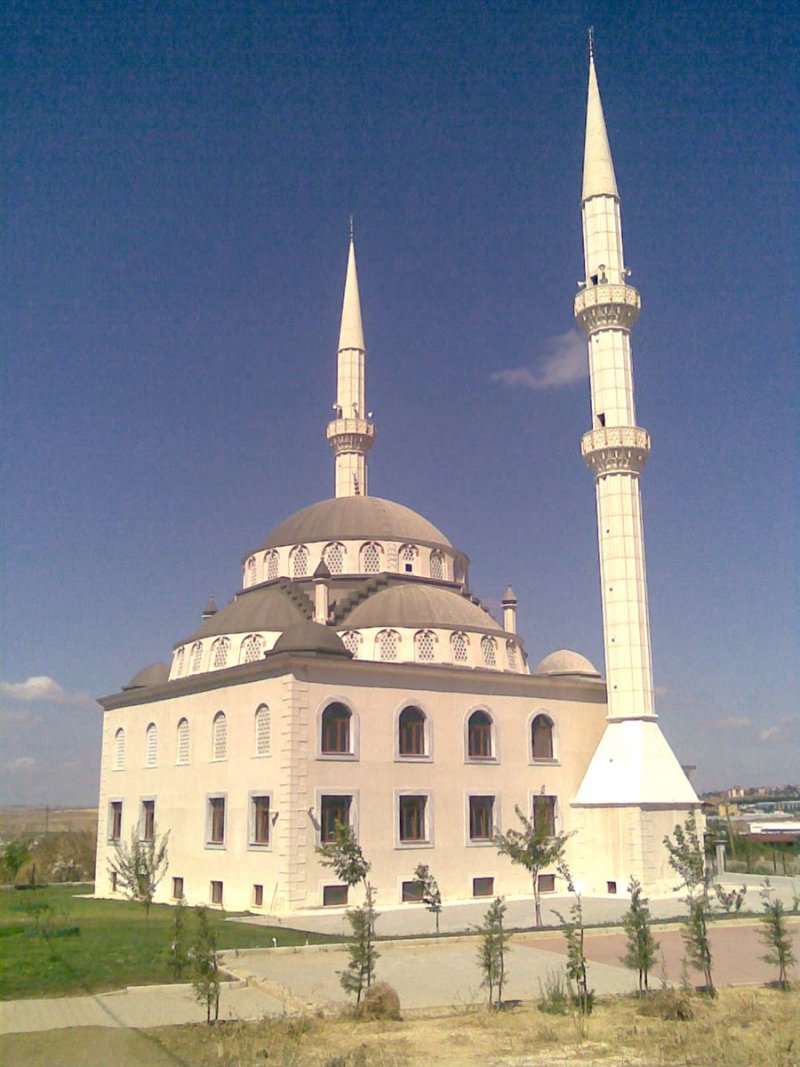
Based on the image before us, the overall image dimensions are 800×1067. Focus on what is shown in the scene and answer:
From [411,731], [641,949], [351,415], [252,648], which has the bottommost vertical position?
[641,949]

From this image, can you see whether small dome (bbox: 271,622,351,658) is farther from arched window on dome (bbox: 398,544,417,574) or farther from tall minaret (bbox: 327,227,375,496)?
tall minaret (bbox: 327,227,375,496)

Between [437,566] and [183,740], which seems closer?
[183,740]

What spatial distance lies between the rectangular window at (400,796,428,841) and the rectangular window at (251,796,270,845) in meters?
3.47

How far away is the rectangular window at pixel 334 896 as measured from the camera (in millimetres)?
23219

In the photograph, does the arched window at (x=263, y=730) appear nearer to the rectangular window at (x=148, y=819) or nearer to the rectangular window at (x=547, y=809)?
the rectangular window at (x=148, y=819)

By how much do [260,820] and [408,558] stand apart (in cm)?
1152

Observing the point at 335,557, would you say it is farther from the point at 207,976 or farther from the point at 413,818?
the point at 207,976

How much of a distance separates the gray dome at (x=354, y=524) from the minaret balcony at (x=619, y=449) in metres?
7.18

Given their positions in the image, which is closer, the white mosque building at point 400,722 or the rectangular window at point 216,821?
the white mosque building at point 400,722

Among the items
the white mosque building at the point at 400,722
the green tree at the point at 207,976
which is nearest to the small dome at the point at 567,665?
the white mosque building at the point at 400,722

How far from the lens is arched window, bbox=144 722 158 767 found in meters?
30.4

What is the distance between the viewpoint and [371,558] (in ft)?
108

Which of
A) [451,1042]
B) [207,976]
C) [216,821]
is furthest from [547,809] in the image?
[207,976]

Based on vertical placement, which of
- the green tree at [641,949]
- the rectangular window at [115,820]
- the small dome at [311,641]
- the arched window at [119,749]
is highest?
the small dome at [311,641]
